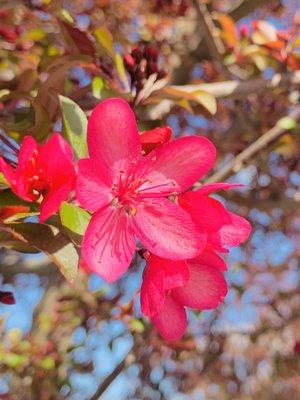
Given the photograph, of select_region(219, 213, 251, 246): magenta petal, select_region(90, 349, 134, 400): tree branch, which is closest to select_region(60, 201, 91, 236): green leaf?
select_region(219, 213, 251, 246): magenta petal

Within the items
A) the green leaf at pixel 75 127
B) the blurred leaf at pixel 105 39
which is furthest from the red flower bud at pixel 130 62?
the green leaf at pixel 75 127

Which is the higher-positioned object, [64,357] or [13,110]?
[13,110]

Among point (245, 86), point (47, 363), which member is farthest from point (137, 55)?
point (47, 363)

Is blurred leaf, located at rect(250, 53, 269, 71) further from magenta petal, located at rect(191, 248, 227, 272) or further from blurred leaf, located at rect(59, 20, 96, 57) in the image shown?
magenta petal, located at rect(191, 248, 227, 272)

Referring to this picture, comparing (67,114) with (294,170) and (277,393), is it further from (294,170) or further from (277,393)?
(277,393)

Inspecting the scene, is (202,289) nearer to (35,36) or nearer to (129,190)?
(129,190)

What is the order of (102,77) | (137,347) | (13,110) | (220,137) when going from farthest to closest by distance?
(220,137)
(137,347)
(13,110)
(102,77)

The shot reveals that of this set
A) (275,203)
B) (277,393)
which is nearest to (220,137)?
(275,203)

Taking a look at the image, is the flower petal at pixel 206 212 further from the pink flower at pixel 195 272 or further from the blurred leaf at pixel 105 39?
the blurred leaf at pixel 105 39
